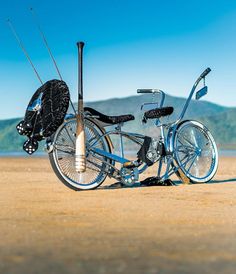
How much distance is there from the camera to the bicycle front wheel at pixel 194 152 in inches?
302

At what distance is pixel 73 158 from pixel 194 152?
6.47 feet

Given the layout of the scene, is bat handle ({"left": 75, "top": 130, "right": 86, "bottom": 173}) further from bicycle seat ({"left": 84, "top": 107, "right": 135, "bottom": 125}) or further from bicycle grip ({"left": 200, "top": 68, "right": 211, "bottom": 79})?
bicycle grip ({"left": 200, "top": 68, "right": 211, "bottom": 79})

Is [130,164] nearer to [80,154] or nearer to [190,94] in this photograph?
[80,154]

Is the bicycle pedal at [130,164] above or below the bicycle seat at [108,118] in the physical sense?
below

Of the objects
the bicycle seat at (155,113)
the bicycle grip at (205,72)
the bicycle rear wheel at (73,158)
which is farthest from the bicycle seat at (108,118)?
the bicycle grip at (205,72)

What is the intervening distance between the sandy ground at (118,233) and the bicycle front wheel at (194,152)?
1446mm

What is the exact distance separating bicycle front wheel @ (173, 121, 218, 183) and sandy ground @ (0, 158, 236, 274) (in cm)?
145

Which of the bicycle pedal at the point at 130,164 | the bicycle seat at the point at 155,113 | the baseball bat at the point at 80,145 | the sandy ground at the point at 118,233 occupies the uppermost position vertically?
the bicycle seat at the point at 155,113

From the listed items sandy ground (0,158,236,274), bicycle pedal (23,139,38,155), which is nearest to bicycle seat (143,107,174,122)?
sandy ground (0,158,236,274)

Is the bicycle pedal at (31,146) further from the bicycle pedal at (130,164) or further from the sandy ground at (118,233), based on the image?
the bicycle pedal at (130,164)

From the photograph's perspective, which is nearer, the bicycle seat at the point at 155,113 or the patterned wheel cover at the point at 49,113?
the patterned wheel cover at the point at 49,113

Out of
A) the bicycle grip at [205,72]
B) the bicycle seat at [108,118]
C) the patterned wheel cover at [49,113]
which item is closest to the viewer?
the patterned wheel cover at [49,113]

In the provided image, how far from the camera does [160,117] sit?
7.59m

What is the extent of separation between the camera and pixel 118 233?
3537mm
